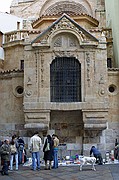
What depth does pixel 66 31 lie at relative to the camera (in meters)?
15.4

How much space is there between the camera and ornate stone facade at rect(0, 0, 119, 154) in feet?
49.0

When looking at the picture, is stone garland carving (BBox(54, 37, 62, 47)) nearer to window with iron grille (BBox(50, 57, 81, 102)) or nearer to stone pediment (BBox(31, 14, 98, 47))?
stone pediment (BBox(31, 14, 98, 47))

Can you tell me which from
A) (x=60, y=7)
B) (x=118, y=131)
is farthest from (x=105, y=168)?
(x=60, y=7)

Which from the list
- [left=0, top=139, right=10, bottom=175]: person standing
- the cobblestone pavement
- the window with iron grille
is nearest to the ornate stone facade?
the window with iron grille

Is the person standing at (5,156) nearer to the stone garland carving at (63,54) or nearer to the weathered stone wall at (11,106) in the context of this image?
the weathered stone wall at (11,106)

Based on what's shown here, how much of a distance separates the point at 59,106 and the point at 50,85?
126 cm

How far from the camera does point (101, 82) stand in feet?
49.9

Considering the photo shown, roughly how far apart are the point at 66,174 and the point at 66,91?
530 cm

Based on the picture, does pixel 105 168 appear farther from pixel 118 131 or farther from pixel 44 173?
pixel 118 131

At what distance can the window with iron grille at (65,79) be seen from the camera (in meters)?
15.3

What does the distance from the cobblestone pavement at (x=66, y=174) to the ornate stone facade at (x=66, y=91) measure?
3143 millimetres

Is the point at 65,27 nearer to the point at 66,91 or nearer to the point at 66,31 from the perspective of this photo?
the point at 66,31

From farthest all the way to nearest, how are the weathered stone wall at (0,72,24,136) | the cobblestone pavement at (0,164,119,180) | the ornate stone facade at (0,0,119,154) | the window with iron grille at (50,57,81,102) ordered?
1. the weathered stone wall at (0,72,24,136)
2. the window with iron grille at (50,57,81,102)
3. the ornate stone facade at (0,0,119,154)
4. the cobblestone pavement at (0,164,119,180)

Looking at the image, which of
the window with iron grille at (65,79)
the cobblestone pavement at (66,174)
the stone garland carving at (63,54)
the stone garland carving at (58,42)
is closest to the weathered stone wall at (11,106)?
the window with iron grille at (65,79)
